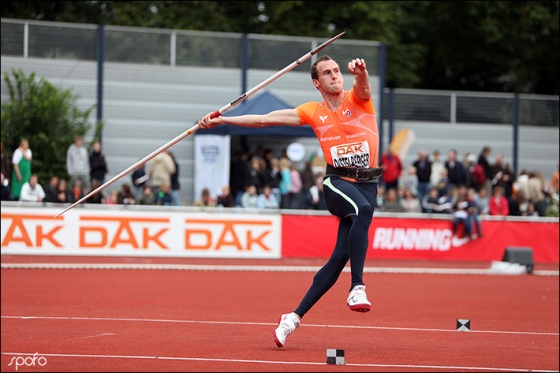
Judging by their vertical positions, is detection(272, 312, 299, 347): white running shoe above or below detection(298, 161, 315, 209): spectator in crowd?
below

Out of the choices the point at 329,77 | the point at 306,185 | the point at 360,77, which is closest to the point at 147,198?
the point at 306,185

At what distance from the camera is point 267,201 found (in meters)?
25.2

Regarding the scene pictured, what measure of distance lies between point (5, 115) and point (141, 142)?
3.82 m

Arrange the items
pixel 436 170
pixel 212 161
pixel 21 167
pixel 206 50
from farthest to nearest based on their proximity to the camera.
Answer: pixel 206 50 → pixel 436 170 → pixel 212 161 → pixel 21 167

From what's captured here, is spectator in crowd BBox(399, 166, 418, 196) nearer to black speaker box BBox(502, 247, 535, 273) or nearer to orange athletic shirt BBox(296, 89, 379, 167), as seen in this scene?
black speaker box BBox(502, 247, 535, 273)

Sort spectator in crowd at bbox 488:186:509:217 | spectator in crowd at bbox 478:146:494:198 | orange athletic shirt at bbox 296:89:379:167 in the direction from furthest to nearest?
1. spectator in crowd at bbox 478:146:494:198
2. spectator in crowd at bbox 488:186:509:217
3. orange athletic shirt at bbox 296:89:379:167

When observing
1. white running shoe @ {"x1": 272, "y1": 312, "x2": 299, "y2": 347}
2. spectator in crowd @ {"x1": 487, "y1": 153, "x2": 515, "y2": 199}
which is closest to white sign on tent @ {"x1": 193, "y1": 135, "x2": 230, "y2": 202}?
spectator in crowd @ {"x1": 487, "y1": 153, "x2": 515, "y2": 199}

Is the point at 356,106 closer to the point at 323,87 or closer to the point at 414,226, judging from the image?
the point at 323,87

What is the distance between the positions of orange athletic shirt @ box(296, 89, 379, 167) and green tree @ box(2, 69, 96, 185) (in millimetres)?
18810

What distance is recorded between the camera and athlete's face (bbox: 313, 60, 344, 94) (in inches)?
368

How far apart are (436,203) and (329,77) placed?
1746 cm

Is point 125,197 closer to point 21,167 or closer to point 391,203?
point 21,167

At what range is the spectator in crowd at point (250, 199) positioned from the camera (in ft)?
82.0

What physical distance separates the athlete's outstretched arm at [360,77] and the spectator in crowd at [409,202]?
16.8m
